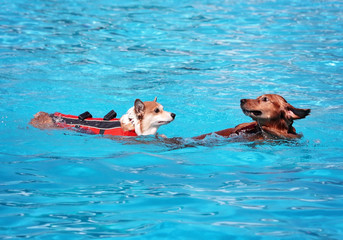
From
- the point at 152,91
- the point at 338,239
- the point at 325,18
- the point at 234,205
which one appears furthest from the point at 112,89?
the point at 325,18

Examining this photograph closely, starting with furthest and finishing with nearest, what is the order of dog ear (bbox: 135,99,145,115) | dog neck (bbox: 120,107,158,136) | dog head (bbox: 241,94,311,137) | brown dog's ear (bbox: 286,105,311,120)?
dog neck (bbox: 120,107,158,136) < dog ear (bbox: 135,99,145,115) < dog head (bbox: 241,94,311,137) < brown dog's ear (bbox: 286,105,311,120)

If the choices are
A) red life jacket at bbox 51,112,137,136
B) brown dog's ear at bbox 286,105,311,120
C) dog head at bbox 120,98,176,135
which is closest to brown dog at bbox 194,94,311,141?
brown dog's ear at bbox 286,105,311,120

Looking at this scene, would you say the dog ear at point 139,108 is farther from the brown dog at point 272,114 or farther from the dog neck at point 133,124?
the brown dog at point 272,114

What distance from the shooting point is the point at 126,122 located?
21.5 feet

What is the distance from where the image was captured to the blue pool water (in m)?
3.55

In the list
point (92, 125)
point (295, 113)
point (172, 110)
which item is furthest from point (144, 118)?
point (295, 113)

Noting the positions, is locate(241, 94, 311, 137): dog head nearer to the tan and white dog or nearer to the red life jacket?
the tan and white dog

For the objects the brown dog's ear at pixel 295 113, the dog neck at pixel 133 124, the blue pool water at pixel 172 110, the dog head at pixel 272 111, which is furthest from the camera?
the dog neck at pixel 133 124

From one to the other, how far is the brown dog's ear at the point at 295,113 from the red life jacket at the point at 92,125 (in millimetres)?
2025

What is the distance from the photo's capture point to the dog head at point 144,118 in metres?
6.47

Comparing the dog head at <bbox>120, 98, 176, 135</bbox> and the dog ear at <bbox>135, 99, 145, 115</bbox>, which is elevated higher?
the dog ear at <bbox>135, 99, 145, 115</bbox>

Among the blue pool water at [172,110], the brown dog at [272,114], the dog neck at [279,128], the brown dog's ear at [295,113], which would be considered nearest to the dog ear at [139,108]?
the blue pool water at [172,110]

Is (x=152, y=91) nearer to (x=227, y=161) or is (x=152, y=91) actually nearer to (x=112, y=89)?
(x=112, y=89)

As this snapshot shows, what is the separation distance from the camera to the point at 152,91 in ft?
29.1
